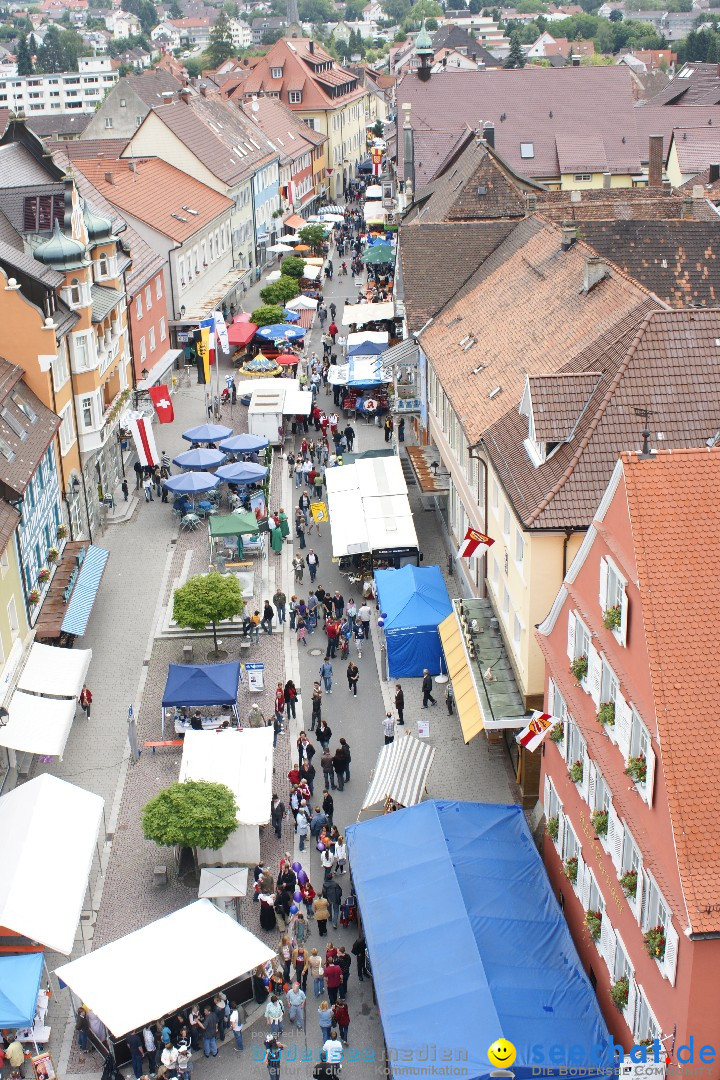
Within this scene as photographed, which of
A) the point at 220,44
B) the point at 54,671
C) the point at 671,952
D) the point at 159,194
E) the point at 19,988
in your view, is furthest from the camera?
the point at 220,44

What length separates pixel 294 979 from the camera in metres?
26.5

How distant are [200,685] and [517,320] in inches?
588

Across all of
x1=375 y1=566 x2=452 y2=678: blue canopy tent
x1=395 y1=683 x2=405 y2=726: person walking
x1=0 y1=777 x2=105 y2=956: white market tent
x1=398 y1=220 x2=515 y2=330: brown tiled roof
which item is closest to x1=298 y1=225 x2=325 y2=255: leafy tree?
x1=398 y1=220 x2=515 y2=330: brown tiled roof

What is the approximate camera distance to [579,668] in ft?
79.6

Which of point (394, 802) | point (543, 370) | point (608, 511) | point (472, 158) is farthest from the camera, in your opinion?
point (472, 158)

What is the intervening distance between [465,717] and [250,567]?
626 inches

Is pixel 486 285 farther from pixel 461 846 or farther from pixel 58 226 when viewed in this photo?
pixel 461 846

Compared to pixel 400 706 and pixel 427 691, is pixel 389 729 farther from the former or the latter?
pixel 427 691

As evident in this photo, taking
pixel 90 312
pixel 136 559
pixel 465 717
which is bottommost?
pixel 136 559

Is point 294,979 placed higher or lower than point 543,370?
lower

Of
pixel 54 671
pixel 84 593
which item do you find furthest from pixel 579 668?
pixel 84 593

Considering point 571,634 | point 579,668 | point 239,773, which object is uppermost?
point 571,634

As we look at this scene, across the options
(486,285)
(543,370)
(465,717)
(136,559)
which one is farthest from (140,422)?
(465,717)

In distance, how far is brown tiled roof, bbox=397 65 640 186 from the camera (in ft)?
278
